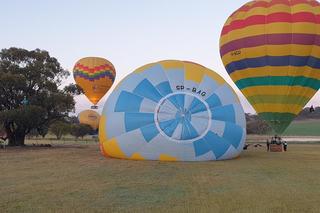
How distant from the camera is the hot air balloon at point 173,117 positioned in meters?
15.1

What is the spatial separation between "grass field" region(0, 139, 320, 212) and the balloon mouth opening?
1325 mm

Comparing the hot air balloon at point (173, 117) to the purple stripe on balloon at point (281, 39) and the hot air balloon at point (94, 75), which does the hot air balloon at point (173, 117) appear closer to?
the purple stripe on balloon at point (281, 39)

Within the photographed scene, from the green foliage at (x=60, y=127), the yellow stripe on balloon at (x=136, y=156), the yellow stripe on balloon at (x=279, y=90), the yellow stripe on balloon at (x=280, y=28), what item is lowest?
the yellow stripe on balloon at (x=136, y=156)

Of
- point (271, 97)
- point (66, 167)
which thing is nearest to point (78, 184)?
point (66, 167)

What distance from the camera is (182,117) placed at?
15422 millimetres

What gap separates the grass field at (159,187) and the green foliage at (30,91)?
1482 cm

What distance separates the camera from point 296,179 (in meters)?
11.0

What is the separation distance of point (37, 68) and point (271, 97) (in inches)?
666

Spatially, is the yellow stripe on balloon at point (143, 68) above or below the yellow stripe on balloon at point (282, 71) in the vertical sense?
below

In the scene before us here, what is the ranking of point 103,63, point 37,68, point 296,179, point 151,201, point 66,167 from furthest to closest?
point 103,63 → point 37,68 → point 66,167 → point 296,179 → point 151,201

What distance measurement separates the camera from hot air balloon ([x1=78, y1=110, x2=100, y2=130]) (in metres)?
68.1

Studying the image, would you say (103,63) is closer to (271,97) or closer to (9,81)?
(9,81)

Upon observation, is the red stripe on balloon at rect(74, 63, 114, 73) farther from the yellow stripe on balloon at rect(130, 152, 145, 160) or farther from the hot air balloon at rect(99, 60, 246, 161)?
the yellow stripe on balloon at rect(130, 152, 145, 160)

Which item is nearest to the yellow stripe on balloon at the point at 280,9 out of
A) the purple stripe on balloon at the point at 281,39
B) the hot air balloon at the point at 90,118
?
the purple stripe on balloon at the point at 281,39
